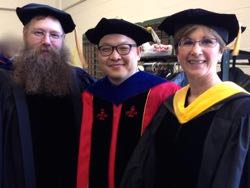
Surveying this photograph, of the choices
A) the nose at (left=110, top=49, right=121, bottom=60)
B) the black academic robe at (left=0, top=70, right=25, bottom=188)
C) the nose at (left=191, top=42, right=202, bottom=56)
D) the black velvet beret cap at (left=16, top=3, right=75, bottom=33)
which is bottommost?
the black academic robe at (left=0, top=70, right=25, bottom=188)

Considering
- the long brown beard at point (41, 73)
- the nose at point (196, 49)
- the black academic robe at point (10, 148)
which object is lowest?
the black academic robe at point (10, 148)

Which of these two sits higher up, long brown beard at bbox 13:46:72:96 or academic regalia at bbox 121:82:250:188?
long brown beard at bbox 13:46:72:96

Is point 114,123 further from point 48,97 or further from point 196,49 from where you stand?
point 196,49

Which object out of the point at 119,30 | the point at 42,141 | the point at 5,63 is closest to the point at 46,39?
the point at 5,63

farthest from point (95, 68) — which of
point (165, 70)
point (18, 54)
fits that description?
→ point (18, 54)

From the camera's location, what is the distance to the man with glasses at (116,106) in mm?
2107

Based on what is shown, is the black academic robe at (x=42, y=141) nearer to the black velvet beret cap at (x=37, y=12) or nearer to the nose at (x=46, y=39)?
the nose at (x=46, y=39)

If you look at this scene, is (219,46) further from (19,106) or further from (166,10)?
Answer: (166,10)

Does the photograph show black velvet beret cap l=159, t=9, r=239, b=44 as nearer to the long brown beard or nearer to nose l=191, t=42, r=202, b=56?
nose l=191, t=42, r=202, b=56

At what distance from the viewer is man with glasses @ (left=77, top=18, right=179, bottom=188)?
83.0 inches

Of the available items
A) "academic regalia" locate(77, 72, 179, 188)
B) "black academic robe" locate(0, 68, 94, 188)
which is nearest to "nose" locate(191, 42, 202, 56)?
"academic regalia" locate(77, 72, 179, 188)

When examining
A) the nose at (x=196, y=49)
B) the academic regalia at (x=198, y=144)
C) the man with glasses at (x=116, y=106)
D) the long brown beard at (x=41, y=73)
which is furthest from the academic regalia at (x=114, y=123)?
the nose at (x=196, y=49)

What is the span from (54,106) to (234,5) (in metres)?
2.16

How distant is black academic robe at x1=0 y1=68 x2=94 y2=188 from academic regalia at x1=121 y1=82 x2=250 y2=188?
616 mm
